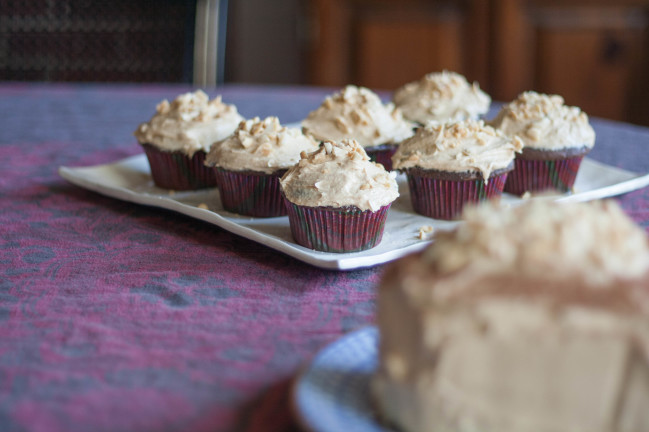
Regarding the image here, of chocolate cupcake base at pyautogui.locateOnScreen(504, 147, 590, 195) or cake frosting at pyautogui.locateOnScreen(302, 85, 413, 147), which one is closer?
chocolate cupcake base at pyautogui.locateOnScreen(504, 147, 590, 195)

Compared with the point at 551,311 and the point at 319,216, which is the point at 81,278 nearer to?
the point at 319,216

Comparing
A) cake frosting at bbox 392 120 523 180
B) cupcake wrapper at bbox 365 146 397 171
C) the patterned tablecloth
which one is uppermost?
cake frosting at bbox 392 120 523 180

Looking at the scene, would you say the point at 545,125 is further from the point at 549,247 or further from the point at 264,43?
the point at 264,43

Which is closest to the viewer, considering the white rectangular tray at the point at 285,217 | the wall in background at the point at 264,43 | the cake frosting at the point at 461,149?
the white rectangular tray at the point at 285,217

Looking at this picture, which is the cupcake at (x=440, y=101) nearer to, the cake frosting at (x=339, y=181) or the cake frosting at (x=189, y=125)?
the cake frosting at (x=189, y=125)

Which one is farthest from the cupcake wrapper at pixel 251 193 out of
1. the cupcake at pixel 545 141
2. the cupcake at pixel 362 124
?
the cupcake at pixel 545 141

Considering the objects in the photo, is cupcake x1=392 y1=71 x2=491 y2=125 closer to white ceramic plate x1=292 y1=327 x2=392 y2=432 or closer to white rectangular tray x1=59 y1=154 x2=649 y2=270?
white rectangular tray x1=59 y1=154 x2=649 y2=270

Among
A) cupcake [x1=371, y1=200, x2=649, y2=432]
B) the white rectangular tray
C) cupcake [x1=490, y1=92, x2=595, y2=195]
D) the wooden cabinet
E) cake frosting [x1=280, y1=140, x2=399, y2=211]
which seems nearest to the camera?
cupcake [x1=371, y1=200, x2=649, y2=432]

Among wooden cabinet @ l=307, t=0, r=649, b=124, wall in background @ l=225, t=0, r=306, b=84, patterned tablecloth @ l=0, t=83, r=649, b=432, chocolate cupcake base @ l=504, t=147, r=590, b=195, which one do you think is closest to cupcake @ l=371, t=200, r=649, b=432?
patterned tablecloth @ l=0, t=83, r=649, b=432
